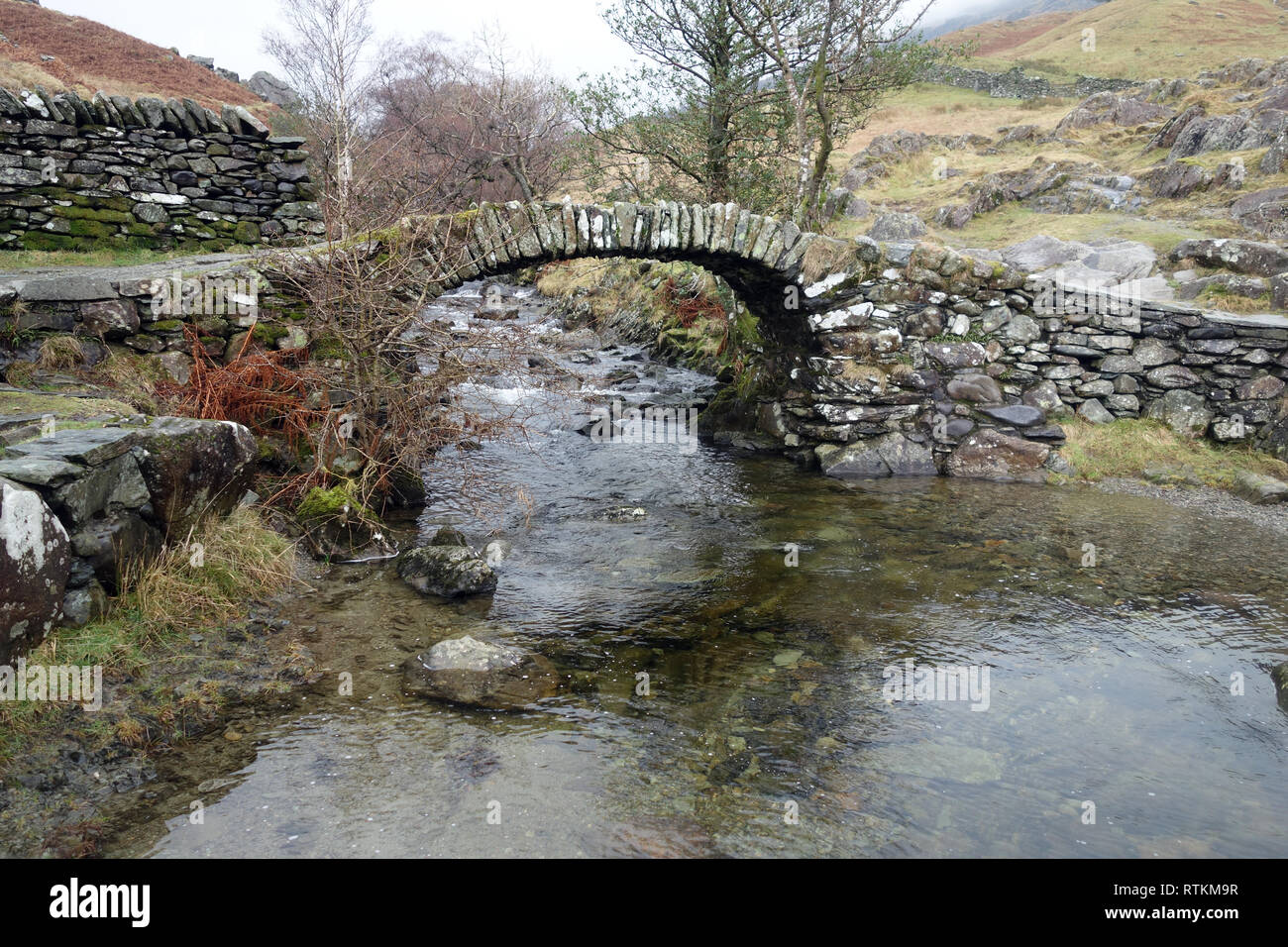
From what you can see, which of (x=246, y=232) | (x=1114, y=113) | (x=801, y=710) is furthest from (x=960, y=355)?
(x=1114, y=113)

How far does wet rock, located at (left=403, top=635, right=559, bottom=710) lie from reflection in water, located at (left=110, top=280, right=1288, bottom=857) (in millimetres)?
131

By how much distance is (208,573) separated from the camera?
5195mm

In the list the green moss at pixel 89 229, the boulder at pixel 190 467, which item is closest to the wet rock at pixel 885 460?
the boulder at pixel 190 467

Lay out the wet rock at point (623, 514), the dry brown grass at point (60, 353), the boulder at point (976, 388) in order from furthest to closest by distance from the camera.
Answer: the boulder at point (976, 388) < the wet rock at point (623, 514) < the dry brown grass at point (60, 353)

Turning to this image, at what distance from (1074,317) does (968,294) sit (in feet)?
4.54

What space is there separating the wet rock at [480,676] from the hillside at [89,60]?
25149 mm

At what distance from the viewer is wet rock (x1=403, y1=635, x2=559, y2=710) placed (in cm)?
446

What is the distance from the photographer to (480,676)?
4609mm

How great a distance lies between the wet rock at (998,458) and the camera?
9.50 meters

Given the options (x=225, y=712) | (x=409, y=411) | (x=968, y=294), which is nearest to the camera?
(x=225, y=712)

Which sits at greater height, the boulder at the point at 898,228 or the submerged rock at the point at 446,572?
the boulder at the point at 898,228

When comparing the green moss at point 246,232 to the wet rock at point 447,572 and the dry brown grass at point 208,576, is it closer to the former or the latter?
the dry brown grass at point 208,576
